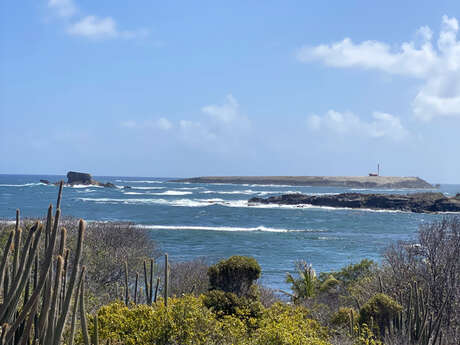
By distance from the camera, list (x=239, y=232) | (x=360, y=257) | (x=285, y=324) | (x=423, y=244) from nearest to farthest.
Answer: (x=285, y=324) → (x=423, y=244) → (x=360, y=257) → (x=239, y=232)

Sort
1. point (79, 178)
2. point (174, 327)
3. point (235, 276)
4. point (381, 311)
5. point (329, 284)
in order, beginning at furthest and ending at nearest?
point (79, 178) → point (329, 284) → point (235, 276) → point (381, 311) → point (174, 327)

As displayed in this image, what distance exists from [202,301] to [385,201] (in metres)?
98.7

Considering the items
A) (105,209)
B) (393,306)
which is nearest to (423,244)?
(393,306)

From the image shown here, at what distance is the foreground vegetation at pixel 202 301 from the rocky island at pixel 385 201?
252 ft

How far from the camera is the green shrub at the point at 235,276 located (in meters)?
14.9

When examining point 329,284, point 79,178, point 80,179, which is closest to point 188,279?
point 329,284

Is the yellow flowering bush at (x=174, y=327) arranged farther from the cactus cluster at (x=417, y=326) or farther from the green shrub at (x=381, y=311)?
the cactus cluster at (x=417, y=326)

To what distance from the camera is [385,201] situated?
10575 cm

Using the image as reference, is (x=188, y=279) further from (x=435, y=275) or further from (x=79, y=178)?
(x=79, y=178)

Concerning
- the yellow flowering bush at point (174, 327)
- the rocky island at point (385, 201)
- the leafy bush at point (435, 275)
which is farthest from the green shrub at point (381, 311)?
the rocky island at point (385, 201)

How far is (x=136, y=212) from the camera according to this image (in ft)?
266

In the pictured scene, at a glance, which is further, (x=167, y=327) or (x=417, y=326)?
(x=417, y=326)

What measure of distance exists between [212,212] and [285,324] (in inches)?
3080

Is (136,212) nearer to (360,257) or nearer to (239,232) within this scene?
(239,232)
